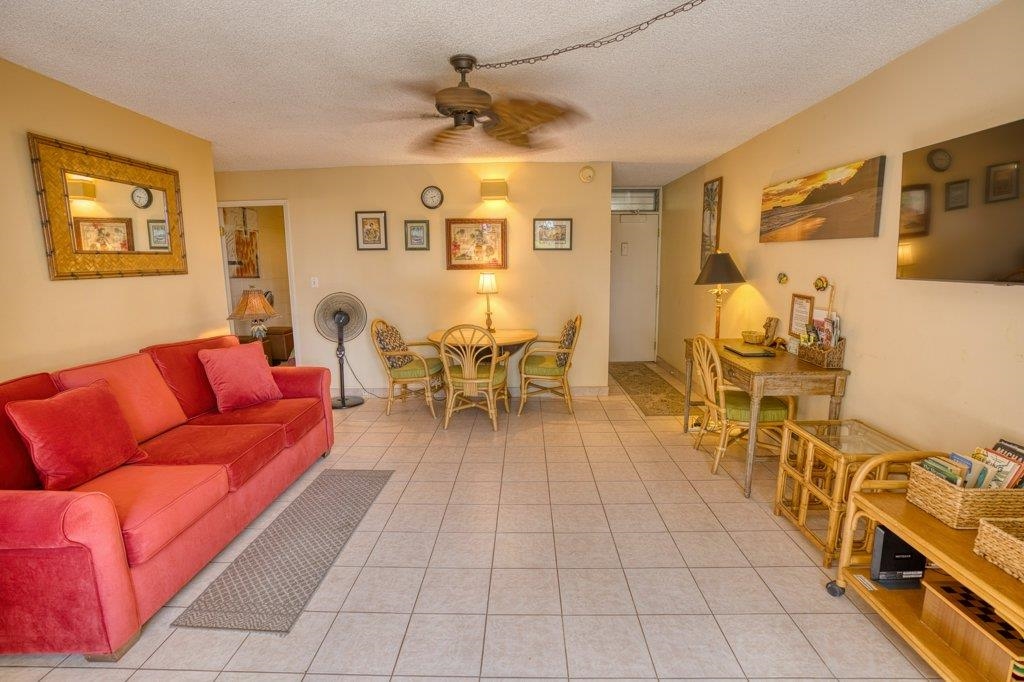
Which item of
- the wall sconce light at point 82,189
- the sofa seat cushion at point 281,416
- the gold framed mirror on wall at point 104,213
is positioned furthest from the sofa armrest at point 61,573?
the wall sconce light at point 82,189

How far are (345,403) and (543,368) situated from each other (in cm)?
198

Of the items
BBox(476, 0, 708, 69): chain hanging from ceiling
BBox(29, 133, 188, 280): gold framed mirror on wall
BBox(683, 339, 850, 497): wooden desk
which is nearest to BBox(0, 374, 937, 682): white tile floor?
BBox(683, 339, 850, 497): wooden desk

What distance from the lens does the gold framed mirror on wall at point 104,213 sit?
2436 mm

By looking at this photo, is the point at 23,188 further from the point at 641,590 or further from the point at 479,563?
the point at 641,590

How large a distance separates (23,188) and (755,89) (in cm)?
388

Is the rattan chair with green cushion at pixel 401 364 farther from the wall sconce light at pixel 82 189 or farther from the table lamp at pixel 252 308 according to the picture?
the wall sconce light at pixel 82 189

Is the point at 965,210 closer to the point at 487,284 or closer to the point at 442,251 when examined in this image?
the point at 487,284

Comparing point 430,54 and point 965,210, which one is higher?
point 430,54

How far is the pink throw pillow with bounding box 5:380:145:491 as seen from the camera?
1879mm

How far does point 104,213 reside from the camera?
8.97 ft

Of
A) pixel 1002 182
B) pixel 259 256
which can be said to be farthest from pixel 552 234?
pixel 259 256

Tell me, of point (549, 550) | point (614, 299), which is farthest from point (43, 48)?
point (614, 299)

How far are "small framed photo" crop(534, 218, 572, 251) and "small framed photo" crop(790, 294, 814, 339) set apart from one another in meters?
2.12

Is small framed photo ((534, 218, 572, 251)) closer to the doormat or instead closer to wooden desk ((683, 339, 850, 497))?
the doormat
